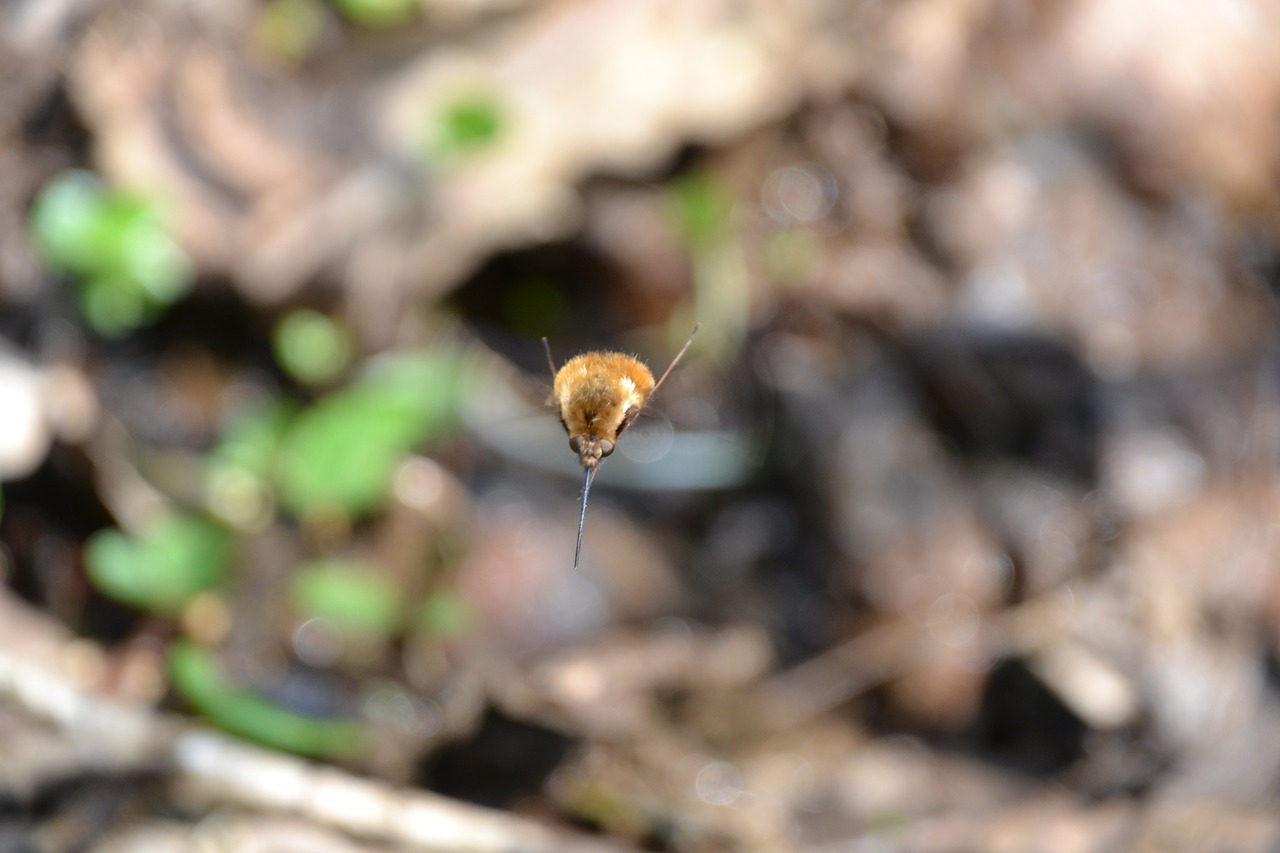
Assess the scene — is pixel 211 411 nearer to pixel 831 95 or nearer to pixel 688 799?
pixel 688 799

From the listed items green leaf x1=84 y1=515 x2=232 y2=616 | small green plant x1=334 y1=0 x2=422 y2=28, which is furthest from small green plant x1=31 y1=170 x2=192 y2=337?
small green plant x1=334 y1=0 x2=422 y2=28

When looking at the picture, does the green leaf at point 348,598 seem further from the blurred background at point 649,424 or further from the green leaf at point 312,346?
the green leaf at point 312,346

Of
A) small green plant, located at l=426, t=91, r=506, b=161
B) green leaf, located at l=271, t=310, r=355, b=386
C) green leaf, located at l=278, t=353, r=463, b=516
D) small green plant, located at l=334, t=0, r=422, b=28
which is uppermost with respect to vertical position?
small green plant, located at l=334, t=0, r=422, b=28

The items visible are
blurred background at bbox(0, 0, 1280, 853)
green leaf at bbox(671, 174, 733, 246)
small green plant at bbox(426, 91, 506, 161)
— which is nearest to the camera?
blurred background at bbox(0, 0, 1280, 853)

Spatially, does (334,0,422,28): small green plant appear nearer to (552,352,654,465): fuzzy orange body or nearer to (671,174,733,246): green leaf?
(671,174,733,246): green leaf

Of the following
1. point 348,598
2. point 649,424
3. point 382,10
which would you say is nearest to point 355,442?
point 348,598

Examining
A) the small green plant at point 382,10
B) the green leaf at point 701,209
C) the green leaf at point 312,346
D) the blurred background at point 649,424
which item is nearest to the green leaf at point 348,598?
the blurred background at point 649,424
